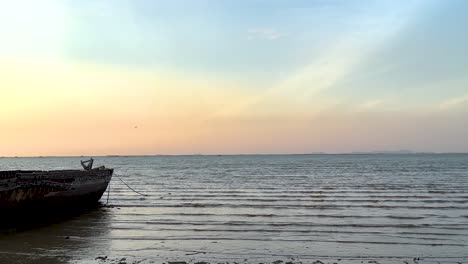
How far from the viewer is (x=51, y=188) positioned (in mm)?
19000

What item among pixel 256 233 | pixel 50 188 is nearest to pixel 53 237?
pixel 50 188

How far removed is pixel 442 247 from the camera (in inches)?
504

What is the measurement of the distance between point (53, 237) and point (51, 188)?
4.93 metres

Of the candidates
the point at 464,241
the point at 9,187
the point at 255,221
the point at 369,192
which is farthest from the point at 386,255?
the point at 369,192

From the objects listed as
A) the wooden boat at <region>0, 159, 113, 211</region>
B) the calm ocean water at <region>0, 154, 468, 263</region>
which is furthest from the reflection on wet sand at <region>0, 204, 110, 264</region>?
the wooden boat at <region>0, 159, 113, 211</region>

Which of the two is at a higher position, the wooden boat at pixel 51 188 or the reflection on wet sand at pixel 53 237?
the wooden boat at pixel 51 188

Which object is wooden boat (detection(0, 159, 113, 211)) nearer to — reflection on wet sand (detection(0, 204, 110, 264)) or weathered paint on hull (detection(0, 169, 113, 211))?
weathered paint on hull (detection(0, 169, 113, 211))

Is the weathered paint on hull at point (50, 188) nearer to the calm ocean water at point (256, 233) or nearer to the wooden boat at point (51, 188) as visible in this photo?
the wooden boat at point (51, 188)

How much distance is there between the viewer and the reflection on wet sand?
11.9m

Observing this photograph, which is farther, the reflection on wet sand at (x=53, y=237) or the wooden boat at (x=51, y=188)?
the wooden boat at (x=51, y=188)

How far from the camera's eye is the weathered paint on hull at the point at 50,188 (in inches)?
650

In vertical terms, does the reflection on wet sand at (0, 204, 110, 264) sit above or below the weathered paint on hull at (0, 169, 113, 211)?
below

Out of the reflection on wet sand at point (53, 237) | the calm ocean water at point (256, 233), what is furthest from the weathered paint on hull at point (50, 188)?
the calm ocean water at point (256, 233)

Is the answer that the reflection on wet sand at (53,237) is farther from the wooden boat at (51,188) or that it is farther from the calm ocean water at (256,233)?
the wooden boat at (51,188)
